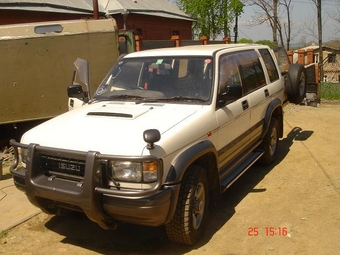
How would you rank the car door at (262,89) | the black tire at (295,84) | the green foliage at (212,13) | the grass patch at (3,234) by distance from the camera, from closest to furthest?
the grass patch at (3,234) < the car door at (262,89) < the black tire at (295,84) < the green foliage at (212,13)

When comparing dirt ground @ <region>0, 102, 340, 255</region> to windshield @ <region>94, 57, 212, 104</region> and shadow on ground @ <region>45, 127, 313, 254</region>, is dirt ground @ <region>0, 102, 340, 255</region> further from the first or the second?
windshield @ <region>94, 57, 212, 104</region>

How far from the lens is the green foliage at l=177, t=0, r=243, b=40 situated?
3306 centimetres

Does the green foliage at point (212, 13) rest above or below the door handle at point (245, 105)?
above

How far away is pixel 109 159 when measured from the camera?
3.07 metres

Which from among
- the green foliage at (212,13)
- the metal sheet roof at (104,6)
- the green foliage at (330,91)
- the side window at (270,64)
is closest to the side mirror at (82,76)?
the side window at (270,64)

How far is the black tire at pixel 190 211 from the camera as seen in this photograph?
3436 millimetres

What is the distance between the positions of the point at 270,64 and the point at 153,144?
3.66m

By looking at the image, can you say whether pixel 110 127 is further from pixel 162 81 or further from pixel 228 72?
pixel 228 72

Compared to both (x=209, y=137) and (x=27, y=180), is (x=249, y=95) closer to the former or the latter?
(x=209, y=137)

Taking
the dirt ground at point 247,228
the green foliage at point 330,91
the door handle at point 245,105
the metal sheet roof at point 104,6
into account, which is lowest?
the dirt ground at point 247,228

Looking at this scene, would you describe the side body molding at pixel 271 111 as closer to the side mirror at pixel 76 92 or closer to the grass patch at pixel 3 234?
the side mirror at pixel 76 92

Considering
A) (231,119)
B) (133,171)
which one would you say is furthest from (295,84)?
(133,171)

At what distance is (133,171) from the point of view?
3104 millimetres

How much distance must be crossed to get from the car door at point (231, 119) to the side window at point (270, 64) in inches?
44.9
